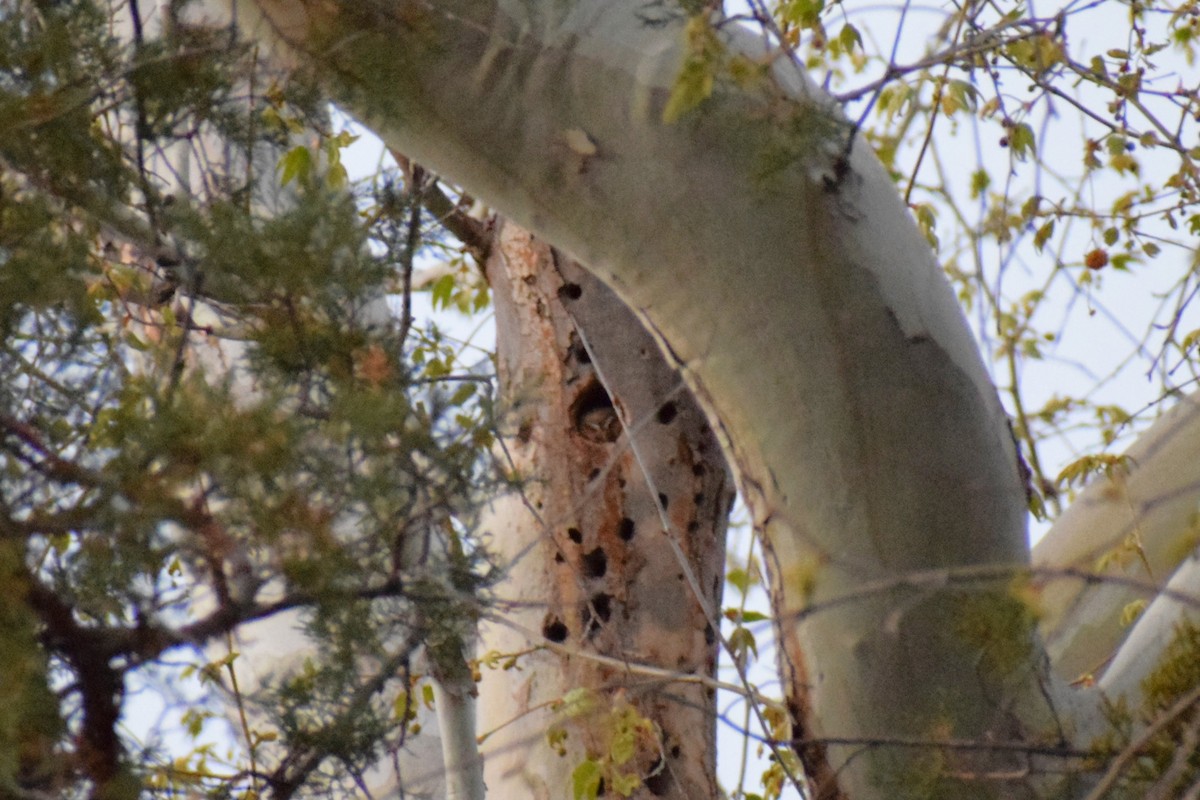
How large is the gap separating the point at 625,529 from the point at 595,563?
0.07m

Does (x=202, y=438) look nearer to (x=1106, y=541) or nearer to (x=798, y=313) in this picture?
(x=798, y=313)

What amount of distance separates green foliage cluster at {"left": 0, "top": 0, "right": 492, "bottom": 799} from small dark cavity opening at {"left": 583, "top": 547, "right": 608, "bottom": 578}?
830 millimetres

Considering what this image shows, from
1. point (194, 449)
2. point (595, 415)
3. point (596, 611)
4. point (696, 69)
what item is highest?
point (595, 415)

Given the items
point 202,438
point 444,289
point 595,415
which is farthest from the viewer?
point 444,289

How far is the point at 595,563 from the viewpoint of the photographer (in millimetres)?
2064

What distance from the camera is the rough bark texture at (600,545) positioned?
2.01 metres

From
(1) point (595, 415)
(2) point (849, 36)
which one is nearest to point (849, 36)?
(2) point (849, 36)

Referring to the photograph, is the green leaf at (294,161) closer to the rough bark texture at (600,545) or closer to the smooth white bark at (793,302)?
the rough bark texture at (600,545)

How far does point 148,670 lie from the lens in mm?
888

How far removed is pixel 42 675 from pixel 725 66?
0.75 m

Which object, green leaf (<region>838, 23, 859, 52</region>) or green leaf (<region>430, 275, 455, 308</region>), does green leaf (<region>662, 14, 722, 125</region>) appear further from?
green leaf (<region>430, 275, 455, 308</region>)

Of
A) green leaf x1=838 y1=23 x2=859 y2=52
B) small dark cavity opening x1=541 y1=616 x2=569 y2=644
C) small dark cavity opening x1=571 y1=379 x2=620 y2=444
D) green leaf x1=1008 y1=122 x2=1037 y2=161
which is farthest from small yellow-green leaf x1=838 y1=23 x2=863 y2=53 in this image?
small dark cavity opening x1=541 y1=616 x2=569 y2=644

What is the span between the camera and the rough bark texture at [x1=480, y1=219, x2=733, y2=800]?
2010 millimetres

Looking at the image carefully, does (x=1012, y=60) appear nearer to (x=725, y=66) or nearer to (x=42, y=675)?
(x=725, y=66)
